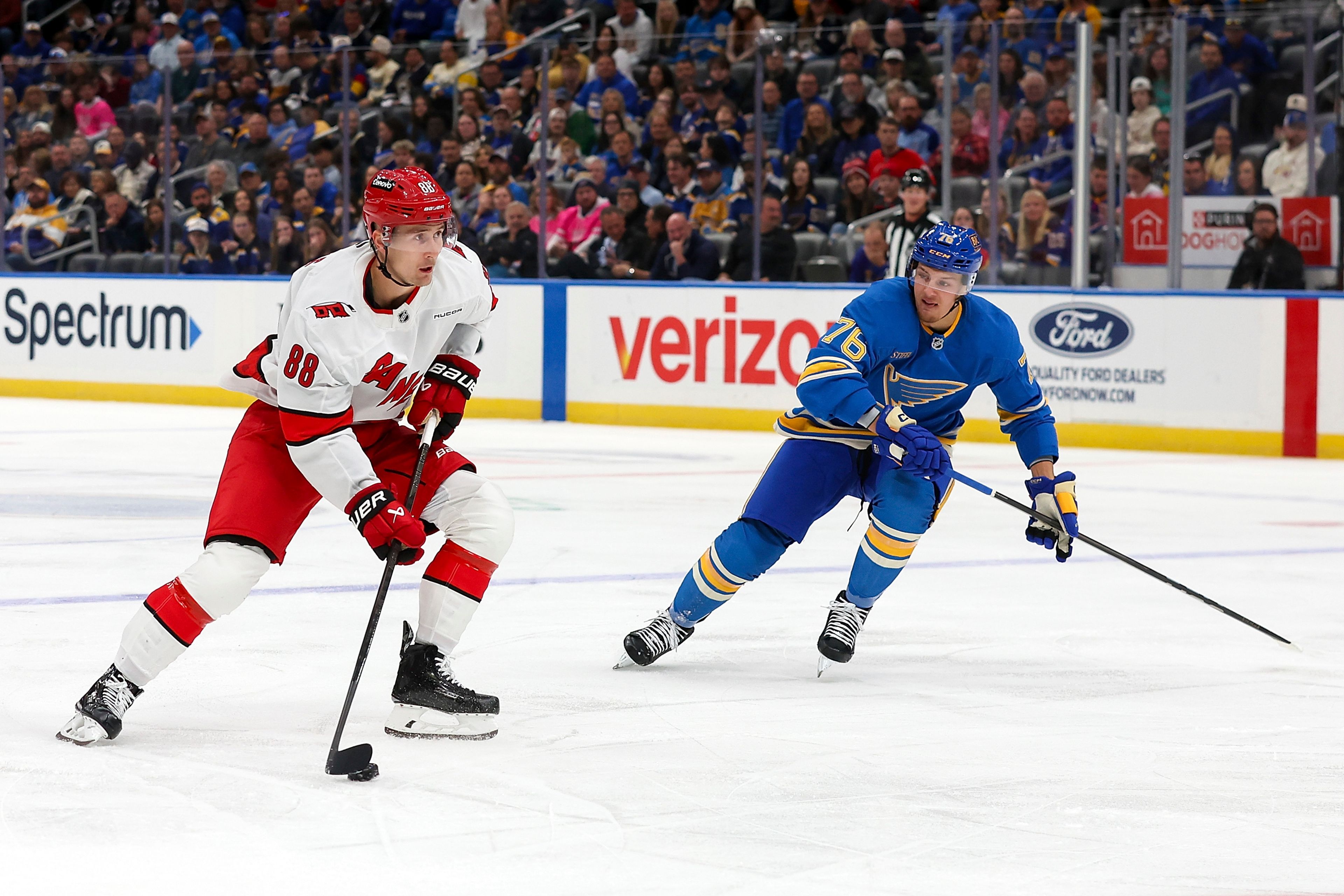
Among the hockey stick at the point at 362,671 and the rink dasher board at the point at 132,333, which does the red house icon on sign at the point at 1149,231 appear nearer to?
the rink dasher board at the point at 132,333

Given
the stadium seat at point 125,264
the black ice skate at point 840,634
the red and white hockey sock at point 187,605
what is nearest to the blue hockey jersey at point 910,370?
the black ice skate at point 840,634

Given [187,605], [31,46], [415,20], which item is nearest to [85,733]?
[187,605]

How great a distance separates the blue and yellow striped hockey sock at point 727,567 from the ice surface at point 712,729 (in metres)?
0.15

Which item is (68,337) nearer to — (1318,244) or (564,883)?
(1318,244)

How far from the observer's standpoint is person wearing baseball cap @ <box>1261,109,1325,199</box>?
32.2 feet

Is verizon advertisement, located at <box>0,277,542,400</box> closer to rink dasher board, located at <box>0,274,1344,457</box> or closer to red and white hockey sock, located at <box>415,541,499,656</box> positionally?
rink dasher board, located at <box>0,274,1344,457</box>

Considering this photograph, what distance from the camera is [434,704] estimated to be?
3861 millimetres

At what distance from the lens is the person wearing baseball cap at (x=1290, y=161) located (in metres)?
9.80

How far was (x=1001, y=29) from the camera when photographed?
10.4 m

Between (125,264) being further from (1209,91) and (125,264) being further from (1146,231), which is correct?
Answer: (1209,91)

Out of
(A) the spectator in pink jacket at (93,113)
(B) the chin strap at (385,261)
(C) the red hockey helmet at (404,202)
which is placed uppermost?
(A) the spectator in pink jacket at (93,113)

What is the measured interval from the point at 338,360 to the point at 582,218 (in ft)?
28.6

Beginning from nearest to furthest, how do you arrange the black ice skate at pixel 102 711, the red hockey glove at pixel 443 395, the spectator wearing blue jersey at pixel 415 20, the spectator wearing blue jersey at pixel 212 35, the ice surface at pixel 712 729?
the ice surface at pixel 712 729 < the black ice skate at pixel 102 711 < the red hockey glove at pixel 443 395 < the spectator wearing blue jersey at pixel 415 20 < the spectator wearing blue jersey at pixel 212 35

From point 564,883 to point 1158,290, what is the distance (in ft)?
27.0
